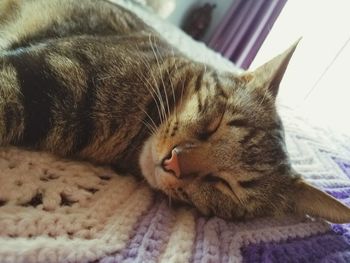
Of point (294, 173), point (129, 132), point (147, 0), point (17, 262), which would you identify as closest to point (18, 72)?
point (129, 132)

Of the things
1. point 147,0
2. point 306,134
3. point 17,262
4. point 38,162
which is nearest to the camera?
point 17,262

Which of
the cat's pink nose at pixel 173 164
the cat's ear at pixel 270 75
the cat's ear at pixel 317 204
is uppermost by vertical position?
the cat's ear at pixel 270 75

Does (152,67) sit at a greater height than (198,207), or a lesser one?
greater

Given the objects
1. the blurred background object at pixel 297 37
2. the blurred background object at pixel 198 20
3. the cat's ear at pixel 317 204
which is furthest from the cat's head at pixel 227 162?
the blurred background object at pixel 198 20

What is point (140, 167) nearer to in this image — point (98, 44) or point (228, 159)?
point (228, 159)

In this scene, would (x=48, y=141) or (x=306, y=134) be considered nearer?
(x=48, y=141)

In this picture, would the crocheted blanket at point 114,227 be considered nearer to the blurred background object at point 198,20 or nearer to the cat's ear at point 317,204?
the cat's ear at point 317,204

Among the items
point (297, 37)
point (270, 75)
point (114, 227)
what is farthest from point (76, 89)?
point (297, 37)

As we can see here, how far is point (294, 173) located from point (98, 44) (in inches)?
21.6

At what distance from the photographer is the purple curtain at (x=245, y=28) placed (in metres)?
3.43

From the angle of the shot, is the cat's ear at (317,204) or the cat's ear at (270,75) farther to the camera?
the cat's ear at (270,75)

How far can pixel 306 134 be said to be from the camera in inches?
59.9

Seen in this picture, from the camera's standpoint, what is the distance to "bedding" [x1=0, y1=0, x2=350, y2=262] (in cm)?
51

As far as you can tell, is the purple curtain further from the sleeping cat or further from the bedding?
the bedding
